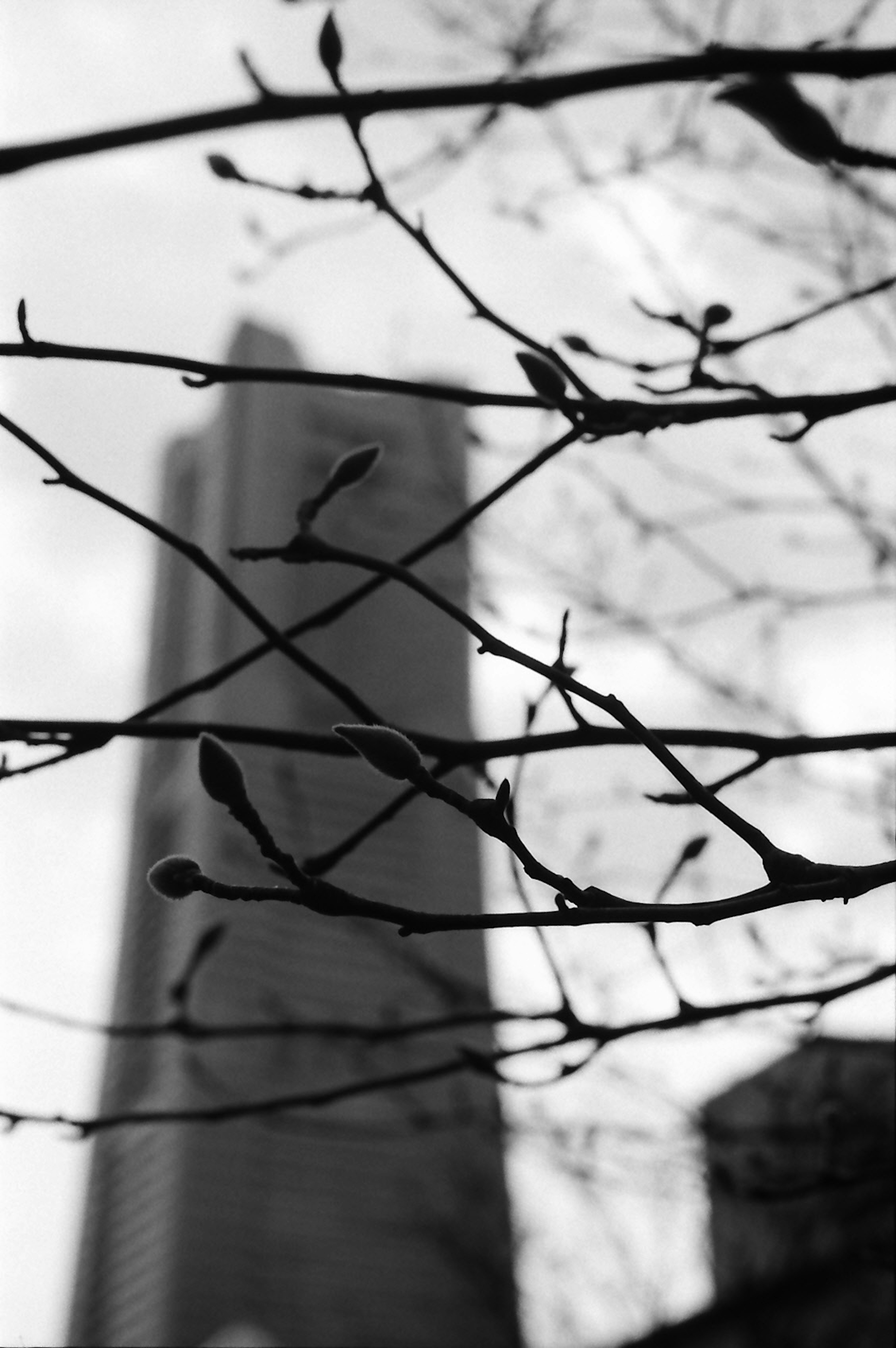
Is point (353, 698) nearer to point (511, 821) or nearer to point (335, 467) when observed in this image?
point (335, 467)

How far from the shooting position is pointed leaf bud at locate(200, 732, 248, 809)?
81 cm

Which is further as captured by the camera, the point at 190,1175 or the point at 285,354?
the point at 285,354

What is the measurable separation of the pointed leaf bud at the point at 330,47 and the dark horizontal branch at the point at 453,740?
562mm

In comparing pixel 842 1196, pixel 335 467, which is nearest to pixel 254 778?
pixel 842 1196

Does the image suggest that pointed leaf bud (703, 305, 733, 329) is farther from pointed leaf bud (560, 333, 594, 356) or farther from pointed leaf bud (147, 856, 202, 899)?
pointed leaf bud (147, 856, 202, 899)

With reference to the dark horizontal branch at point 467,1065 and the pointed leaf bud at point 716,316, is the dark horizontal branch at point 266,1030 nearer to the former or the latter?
the dark horizontal branch at point 467,1065

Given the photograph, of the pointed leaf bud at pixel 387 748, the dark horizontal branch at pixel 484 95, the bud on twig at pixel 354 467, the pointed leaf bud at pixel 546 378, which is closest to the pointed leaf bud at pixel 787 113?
the dark horizontal branch at pixel 484 95

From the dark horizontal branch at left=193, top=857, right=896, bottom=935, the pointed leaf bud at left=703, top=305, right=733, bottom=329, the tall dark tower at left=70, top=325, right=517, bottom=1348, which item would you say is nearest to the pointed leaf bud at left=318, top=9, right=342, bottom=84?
the pointed leaf bud at left=703, top=305, right=733, bottom=329

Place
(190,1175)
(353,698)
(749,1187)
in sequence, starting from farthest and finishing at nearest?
(190,1175) < (749,1187) < (353,698)

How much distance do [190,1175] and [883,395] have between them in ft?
33.5

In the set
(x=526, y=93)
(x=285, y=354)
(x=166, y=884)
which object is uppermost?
(x=285, y=354)

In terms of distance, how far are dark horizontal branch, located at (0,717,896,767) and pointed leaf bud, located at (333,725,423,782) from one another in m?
0.35

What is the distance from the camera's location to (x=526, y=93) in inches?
36.7

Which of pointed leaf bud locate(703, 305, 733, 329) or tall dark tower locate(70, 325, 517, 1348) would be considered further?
tall dark tower locate(70, 325, 517, 1348)
